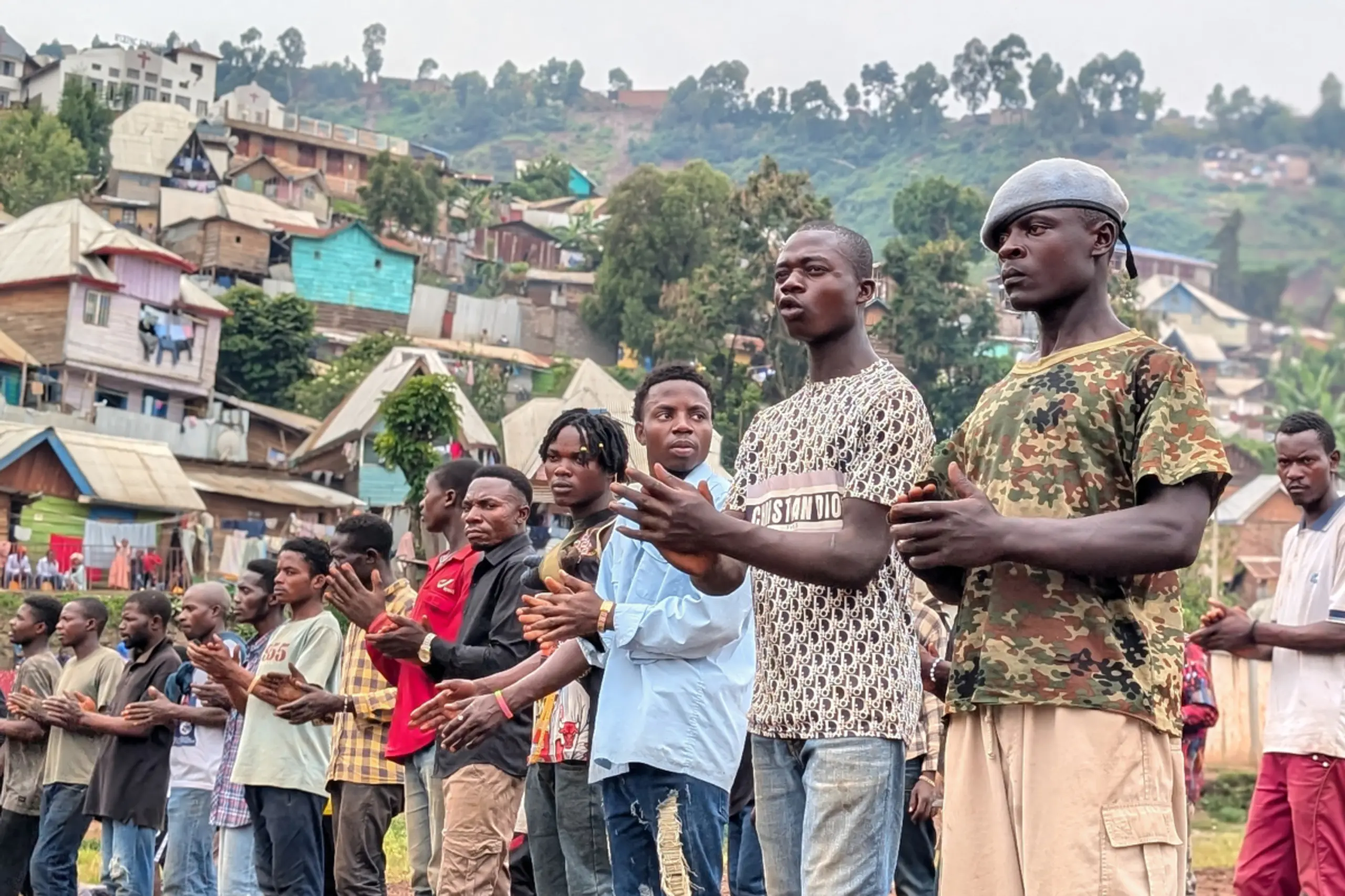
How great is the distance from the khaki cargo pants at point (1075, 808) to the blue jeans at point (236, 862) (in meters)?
5.35

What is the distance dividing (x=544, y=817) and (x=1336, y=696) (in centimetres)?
302

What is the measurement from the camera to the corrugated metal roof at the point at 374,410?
4903 cm

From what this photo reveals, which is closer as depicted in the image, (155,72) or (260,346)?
Result: (260,346)

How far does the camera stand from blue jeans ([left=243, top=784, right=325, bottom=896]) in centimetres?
745

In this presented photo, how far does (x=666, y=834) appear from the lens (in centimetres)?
496

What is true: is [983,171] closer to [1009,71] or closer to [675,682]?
[1009,71]

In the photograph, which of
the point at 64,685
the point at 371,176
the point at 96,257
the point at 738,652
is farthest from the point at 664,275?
the point at 738,652

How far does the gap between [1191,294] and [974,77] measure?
70.9 meters

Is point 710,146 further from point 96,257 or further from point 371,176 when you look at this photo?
point 96,257

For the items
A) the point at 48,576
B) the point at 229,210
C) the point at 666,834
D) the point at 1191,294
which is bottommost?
the point at 666,834

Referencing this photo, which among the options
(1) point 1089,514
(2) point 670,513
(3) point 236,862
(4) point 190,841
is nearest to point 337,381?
(4) point 190,841

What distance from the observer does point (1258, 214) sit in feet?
432

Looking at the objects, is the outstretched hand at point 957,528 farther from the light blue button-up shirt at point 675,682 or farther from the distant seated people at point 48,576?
the distant seated people at point 48,576

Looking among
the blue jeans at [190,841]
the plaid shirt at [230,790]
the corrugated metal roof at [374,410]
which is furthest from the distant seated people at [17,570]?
the plaid shirt at [230,790]
